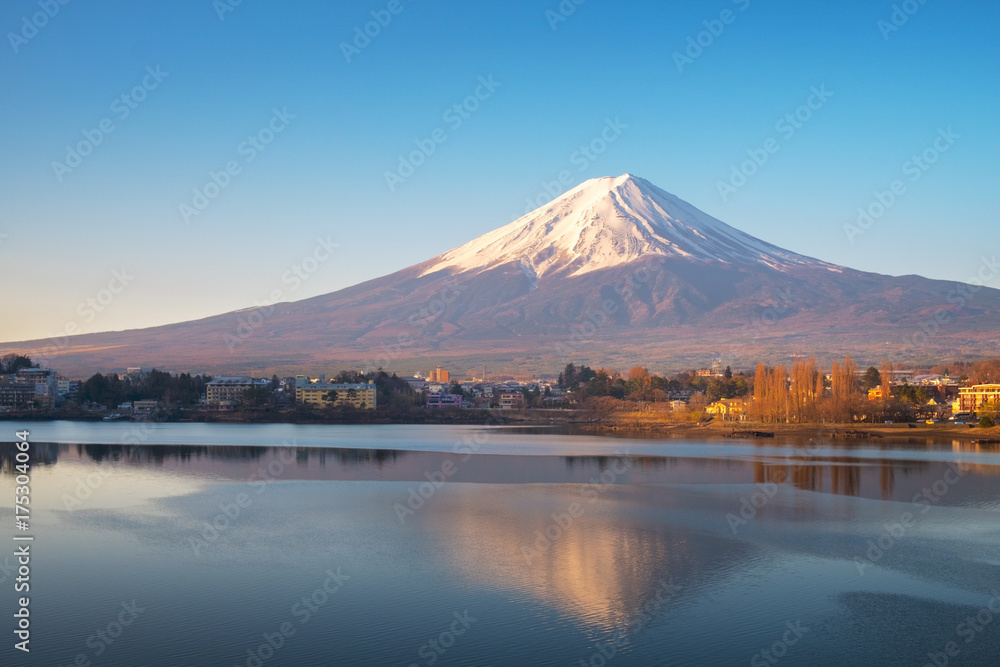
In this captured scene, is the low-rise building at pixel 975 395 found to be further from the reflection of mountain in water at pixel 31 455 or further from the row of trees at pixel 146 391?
the row of trees at pixel 146 391

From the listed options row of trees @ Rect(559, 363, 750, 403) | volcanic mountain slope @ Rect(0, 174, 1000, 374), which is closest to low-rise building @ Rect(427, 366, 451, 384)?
volcanic mountain slope @ Rect(0, 174, 1000, 374)

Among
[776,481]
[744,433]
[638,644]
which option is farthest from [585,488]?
[744,433]

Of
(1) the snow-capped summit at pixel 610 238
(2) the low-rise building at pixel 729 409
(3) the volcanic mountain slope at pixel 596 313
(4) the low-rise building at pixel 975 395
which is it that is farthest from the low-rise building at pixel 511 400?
(1) the snow-capped summit at pixel 610 238

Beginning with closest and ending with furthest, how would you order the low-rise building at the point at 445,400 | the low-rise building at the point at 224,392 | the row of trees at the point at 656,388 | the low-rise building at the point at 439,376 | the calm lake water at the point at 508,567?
the calm lake water at the point at 508,567
the row of trees at the point at 656,388
the low-rise building at the point at 224,392
the low-rise building at the point at 445,400
the low-rise building at the point at 439,376

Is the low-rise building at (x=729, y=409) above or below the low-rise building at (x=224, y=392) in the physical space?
below

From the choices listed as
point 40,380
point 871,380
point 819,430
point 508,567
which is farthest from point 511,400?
point 508,567

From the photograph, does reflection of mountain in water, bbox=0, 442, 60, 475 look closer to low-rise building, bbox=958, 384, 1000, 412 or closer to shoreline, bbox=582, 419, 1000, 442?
shoreline, bbox=582, 419, 1000, 442

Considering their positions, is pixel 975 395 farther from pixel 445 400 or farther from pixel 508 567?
pixel 508 567
